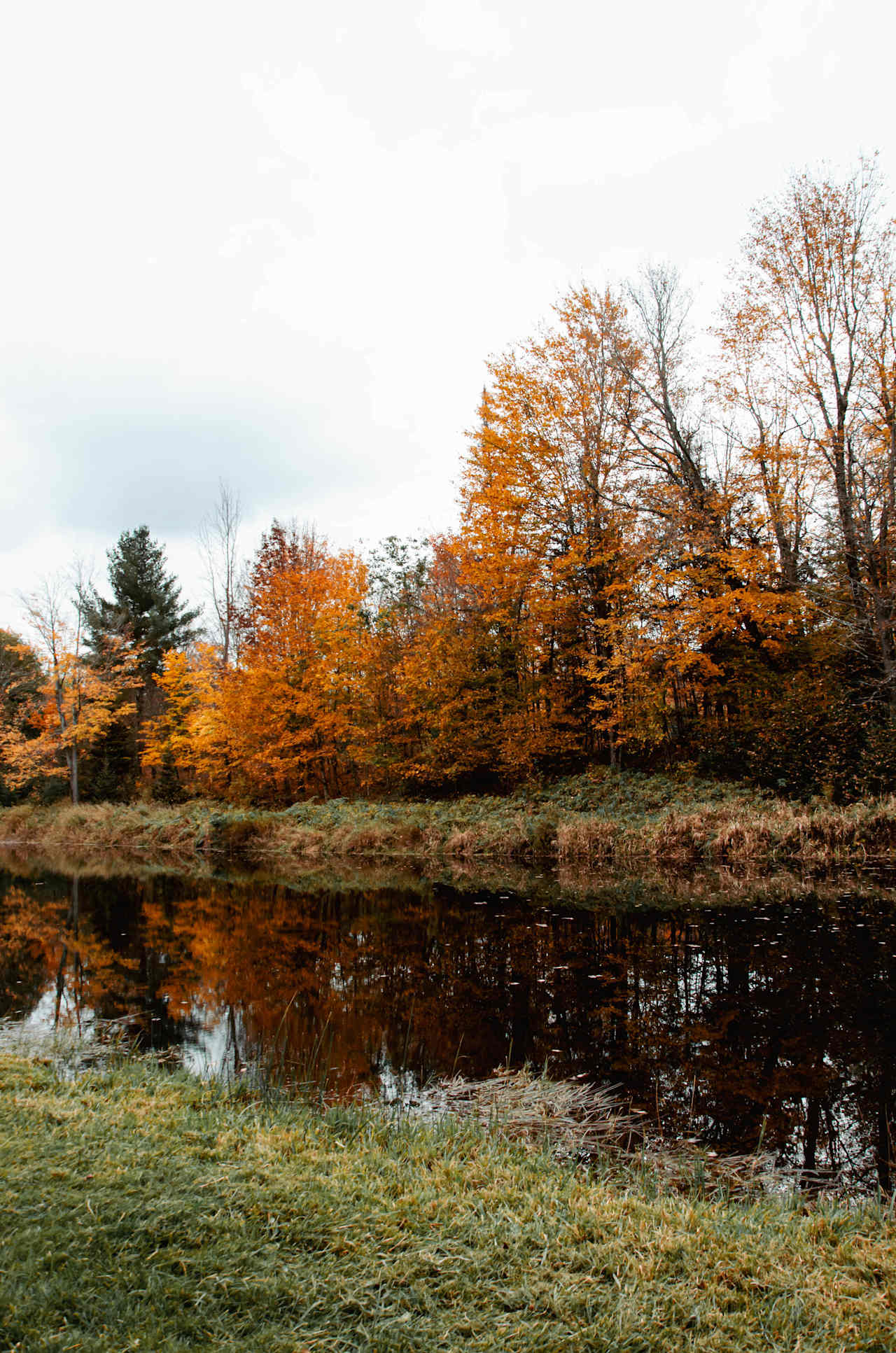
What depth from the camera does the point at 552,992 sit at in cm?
693

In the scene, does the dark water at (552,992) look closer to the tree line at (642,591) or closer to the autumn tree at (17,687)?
the tree line at (642,591)

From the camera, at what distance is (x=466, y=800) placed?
17891 millimetres

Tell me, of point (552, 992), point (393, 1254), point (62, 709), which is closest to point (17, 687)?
point (62, 709)

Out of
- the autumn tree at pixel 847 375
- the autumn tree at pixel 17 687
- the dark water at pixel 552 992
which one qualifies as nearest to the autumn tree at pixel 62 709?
the autumn tree at pixel 17 687

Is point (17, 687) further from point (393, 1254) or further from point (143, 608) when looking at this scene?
point (393, 1254)

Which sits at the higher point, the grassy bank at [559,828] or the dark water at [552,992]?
the grassy bank at [559,828]

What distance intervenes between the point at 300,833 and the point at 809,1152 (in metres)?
16.1

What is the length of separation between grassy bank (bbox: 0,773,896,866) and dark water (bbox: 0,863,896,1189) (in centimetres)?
176

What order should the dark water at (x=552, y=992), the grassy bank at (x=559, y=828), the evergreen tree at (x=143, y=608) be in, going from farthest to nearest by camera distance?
the evergreen tree at (x=143, y=608) < the grassy bank at (x=559, y=828) < the dark water at (x=552, y=992)

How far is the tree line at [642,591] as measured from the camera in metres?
14.9

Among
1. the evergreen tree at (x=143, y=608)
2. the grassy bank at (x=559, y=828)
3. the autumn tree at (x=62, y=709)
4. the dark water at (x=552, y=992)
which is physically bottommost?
the dark water at (x=552, y=992)

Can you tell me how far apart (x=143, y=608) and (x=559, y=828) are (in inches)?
1077

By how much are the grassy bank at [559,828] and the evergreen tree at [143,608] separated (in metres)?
13.3

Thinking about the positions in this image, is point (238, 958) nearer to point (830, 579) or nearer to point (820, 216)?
point (830, 579)
